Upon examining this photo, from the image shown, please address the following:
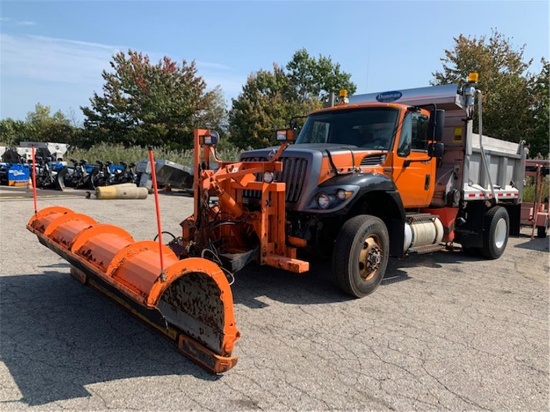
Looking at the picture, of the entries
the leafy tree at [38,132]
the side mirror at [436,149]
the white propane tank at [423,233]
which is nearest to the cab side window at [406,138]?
the side mirror at [436,149]

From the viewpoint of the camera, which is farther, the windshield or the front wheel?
the windshield

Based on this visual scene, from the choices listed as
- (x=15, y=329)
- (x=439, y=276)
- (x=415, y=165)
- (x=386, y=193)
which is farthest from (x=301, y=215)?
(x=15, y=329)

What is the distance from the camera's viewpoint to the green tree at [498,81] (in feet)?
71.6

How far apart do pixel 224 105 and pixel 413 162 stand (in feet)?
110

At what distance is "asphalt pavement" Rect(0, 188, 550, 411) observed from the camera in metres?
3.03

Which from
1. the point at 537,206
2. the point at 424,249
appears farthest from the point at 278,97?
the point at 424,249

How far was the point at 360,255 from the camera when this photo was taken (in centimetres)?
529

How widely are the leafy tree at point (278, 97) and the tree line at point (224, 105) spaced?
0.08m

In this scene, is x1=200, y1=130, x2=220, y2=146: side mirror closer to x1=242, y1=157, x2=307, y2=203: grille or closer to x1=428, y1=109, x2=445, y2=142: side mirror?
x1=242, y1=157, x2=307, y2=203: grille

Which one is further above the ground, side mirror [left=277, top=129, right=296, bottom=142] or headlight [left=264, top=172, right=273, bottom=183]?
side mirror [left=277, top=129, right=296, bottom=142]

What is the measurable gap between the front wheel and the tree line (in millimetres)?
Answer: 17041

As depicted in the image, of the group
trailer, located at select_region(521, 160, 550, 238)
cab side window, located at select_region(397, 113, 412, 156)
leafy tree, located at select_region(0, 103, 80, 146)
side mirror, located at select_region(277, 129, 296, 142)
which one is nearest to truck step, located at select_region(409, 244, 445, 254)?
cab side window, located at select_region(397, 113, 412, 156)

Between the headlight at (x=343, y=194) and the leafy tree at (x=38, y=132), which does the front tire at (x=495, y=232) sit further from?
the leafy tree at (x=38, y=132)

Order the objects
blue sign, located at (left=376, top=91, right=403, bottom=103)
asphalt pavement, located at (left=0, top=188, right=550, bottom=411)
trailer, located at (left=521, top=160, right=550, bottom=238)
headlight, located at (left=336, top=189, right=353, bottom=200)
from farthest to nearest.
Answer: trailer, located at (left=521, top=160, right=550, bottom=238) → blue sign, located at (left=376, top=91, right=403, bottom=103) → headlight, located at (left=336, top=189, right=353, bottom=200) → asphalt pavement, located at (left=0, top=188, right=550, bottom=411)
